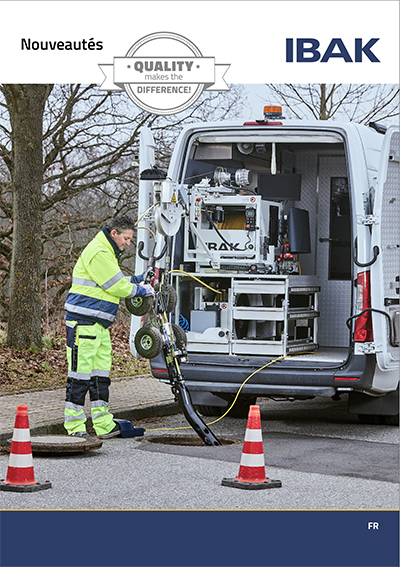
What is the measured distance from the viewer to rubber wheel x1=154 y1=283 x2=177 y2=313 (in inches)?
312

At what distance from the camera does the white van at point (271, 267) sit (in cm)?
787

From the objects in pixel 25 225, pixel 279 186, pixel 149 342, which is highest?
pixel 279 186

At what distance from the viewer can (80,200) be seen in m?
18.3

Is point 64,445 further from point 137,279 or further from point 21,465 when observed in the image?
point 137,279

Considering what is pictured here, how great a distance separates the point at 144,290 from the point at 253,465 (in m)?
2.27

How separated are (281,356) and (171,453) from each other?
1.76m

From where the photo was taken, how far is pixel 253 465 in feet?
19.2

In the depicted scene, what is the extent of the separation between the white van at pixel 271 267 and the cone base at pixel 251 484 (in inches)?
81.0

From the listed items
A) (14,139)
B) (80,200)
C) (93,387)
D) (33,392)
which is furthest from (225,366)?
(80,200)

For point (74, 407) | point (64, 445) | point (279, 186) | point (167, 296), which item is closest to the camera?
point (64, 445)

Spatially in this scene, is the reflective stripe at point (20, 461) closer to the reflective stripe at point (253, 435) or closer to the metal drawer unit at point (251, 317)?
the reflective stripe at point (253, 435)

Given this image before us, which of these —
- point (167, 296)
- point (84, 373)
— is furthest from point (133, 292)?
point (84, 373)

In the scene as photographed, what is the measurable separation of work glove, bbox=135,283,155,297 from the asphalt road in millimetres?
1253

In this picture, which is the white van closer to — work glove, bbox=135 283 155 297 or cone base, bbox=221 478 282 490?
work glove, bbox=135 283 155 297
